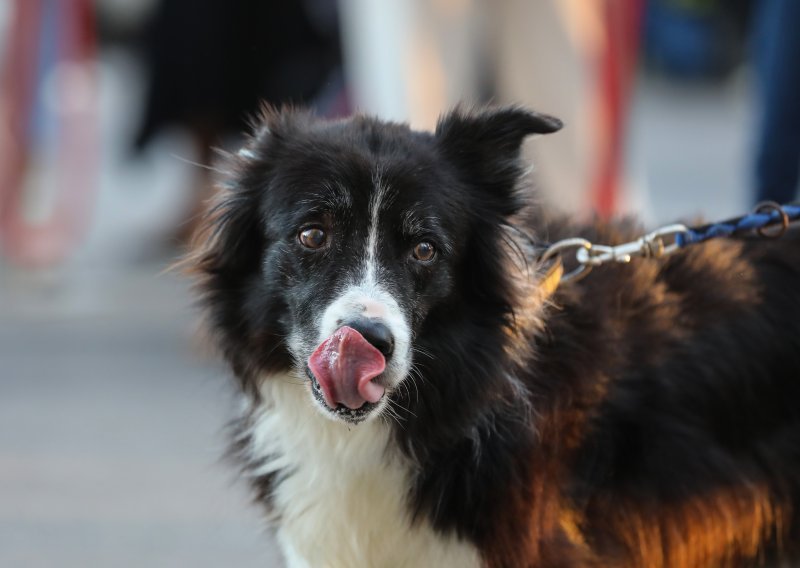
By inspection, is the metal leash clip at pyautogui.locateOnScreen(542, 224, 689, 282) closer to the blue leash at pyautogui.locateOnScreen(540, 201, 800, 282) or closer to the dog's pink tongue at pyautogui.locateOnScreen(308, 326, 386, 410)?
the blue leash at pyautogui.locateOnScreen(540, 201, 800, 282)

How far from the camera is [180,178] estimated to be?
1190 cm

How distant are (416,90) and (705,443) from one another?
11.6ft

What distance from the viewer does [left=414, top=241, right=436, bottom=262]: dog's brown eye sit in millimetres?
3336

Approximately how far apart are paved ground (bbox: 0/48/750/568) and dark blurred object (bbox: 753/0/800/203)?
0.57m

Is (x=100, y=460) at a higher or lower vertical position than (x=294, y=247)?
lower

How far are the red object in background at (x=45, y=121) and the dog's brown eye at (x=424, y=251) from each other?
5.64 m

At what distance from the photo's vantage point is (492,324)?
3447mm

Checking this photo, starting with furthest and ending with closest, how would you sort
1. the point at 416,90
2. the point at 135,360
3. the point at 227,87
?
the point at 227,87 → the point at 135,360 → the point at 416,90

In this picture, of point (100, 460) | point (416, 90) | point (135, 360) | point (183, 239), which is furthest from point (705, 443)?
point (183, 239)

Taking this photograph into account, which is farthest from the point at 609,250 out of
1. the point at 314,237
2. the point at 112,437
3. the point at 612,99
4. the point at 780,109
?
the point at 612,99

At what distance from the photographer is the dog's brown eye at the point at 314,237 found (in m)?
3.33

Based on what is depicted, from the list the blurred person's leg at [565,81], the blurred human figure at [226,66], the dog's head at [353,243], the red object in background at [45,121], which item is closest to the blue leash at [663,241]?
the dog's head at [353,243]

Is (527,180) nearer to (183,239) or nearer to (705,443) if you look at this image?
(705,443)

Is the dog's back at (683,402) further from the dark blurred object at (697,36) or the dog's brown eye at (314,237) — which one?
the dark blurred object at (697,36)
